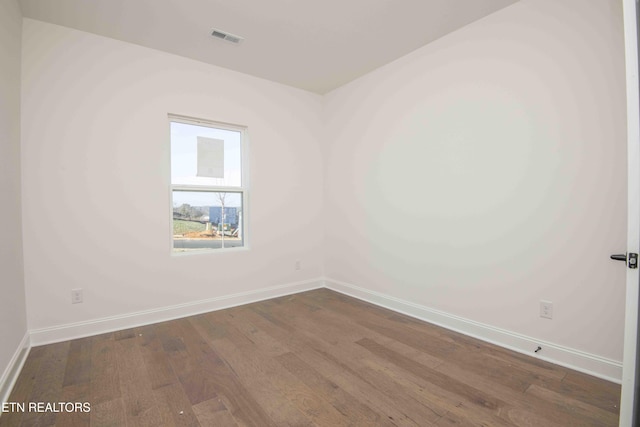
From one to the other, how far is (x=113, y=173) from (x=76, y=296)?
45.2 inches

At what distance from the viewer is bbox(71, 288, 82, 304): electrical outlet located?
8.83 ft

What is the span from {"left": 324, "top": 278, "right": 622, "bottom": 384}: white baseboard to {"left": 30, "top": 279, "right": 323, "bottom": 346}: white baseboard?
47.2 inches

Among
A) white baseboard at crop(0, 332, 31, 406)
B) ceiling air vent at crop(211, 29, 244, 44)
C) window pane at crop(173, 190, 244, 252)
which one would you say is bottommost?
white baseboard at crop(0, 332, 31, 406)

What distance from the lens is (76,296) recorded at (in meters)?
2.71

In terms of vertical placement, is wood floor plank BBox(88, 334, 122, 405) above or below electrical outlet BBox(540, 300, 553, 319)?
below

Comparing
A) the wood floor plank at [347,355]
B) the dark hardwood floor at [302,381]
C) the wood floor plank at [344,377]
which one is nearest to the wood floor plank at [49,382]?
the dark hardwood floor at [302,381]

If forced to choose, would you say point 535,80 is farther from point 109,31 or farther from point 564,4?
point 109,31

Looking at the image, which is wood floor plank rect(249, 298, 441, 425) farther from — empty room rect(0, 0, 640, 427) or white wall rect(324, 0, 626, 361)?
white wall rect(324, 0, 626, 361)

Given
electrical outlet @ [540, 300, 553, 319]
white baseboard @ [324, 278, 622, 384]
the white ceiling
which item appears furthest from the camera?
the white ceiling

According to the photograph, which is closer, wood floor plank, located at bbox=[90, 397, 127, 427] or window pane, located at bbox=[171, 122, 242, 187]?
wood floor plank, located at bbox=[90, 397, 127, 427]

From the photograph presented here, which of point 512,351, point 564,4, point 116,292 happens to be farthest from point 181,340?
point 564,4

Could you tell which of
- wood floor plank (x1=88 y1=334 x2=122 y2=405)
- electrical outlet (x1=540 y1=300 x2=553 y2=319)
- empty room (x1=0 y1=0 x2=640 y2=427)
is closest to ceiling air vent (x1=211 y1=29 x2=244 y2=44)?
empty room (x1=0 y1=0 x2=640 y2=427)

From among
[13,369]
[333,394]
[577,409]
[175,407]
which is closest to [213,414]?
[175,407]

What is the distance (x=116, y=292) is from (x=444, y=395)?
114 inches
